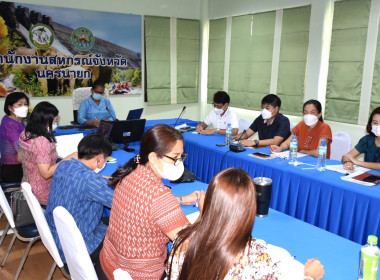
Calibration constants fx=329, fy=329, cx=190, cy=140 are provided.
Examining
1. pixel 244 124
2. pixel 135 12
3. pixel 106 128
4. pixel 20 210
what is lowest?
pixel 20 210

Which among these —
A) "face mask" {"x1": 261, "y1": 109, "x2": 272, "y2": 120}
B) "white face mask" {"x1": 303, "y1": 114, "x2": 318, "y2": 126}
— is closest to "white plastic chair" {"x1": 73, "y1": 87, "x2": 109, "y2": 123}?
"face mask" {"x1": 261, "y1": 109, "x2": 272, "y2": 120}

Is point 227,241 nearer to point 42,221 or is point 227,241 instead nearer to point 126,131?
point 42,221

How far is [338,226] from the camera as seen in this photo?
2377 mm

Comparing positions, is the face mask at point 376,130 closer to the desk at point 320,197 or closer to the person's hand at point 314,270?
the desk at point 320,197

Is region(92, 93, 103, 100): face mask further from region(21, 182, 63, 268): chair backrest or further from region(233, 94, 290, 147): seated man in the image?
region(21, 182, 63, 268): chair backrest

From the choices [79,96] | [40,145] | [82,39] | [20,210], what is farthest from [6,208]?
[82,39]

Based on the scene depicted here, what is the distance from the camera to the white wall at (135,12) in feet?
18.0

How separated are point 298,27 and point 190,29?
243cm

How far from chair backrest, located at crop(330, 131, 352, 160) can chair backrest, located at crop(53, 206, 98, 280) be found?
2.92m

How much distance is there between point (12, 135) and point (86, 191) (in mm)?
1820

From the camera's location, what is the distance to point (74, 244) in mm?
1360

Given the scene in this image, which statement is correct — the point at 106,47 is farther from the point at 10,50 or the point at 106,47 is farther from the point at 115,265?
the point at 115,265

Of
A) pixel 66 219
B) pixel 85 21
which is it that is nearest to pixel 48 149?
pixel 66 219

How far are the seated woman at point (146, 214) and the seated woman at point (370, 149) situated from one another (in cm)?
187
